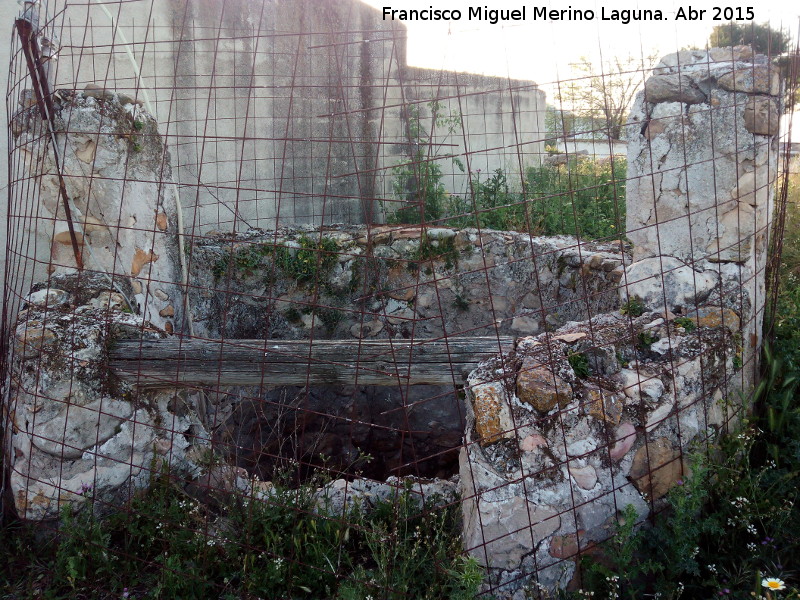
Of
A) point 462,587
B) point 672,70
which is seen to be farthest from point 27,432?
point 672,70

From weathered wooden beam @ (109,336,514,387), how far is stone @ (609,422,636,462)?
0.54 meters

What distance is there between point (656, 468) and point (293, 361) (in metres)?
1.58

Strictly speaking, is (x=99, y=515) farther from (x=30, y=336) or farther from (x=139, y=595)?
(x=30, y=336)

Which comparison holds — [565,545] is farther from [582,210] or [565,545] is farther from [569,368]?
[582,210]

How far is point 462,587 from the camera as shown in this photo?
7.49 ft

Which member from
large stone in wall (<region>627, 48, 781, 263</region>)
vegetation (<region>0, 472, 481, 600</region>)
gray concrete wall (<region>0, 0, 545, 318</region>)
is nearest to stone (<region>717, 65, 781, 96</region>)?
large stone in wall (<region>627, 48, 781, 263</region>)

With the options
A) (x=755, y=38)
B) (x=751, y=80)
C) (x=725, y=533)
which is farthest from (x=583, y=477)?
Answer: (x=755, y=38)

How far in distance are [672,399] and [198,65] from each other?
494 cm

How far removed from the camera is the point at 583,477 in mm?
2416

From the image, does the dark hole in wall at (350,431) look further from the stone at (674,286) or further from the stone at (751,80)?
the stone at (751,80)

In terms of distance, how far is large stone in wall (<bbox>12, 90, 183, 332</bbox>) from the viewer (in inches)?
133

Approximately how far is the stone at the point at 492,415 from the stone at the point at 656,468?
1.72 ft

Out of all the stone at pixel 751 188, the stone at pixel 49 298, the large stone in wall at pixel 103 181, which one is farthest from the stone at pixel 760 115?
the stone at pixel 49 298

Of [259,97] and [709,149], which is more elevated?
[259,97]
